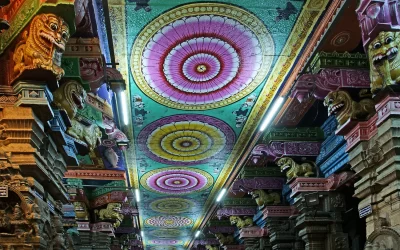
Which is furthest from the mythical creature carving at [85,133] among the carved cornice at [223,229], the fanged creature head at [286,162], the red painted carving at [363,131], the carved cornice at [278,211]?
the carved cornice at [223,229]

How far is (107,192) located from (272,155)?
18.0 ft

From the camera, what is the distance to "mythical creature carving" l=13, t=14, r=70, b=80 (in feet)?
16.5

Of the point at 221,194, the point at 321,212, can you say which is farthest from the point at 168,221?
the point at 321,212

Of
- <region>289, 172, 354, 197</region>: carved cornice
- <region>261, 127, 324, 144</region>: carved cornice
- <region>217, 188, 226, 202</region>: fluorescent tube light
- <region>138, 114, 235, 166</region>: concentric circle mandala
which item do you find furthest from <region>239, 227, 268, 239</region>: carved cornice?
<region>261, 127, 324, 144</region>: carved cornice

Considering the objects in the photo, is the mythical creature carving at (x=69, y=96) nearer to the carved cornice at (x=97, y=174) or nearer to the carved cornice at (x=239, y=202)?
the carved cornice at (x=97, y=174)

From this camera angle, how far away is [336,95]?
6762 mm

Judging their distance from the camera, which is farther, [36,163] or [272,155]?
[272,155]

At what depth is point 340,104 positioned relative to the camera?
6.62 m

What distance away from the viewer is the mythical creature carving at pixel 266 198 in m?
12.8

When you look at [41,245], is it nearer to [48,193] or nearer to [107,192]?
[48,193]

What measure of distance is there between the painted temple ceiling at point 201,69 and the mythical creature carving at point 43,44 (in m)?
1.95

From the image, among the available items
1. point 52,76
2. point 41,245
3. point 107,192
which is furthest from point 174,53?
point 107,192

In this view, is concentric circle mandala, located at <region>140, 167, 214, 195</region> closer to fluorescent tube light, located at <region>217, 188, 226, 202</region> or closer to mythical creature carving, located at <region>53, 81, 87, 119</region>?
fluorescent tube light, located at <region>217, 188, 226, 202</region>

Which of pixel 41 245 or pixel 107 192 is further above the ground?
pixel 107 192
